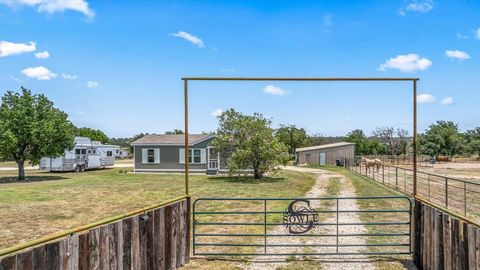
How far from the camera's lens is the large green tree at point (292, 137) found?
53419mm

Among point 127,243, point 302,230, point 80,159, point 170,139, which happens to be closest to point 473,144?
point 170,139

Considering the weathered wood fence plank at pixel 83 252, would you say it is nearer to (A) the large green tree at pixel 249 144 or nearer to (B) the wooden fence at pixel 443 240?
(B) the wooden fence at pixel 443 240

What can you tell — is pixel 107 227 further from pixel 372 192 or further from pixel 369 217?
pixel 372 192

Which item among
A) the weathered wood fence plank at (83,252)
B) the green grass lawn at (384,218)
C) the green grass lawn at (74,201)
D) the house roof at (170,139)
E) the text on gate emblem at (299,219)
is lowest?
the green grass lawn at (74,201)

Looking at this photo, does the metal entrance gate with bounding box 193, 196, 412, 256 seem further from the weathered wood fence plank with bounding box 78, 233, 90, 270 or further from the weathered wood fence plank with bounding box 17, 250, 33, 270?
the weathered wood fence plank with bounding box 17, 250, 33, 270

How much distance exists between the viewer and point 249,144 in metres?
22.5

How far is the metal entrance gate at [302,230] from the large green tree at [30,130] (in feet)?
48.1

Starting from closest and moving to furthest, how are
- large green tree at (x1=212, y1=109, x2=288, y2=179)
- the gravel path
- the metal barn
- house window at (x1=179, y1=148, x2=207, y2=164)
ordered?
the gravel path, large green tree at (x1=212, y1=109, x2=288, y2=179), house window at (x1=179, y1=148, x2=207, y2=164), the metal barn

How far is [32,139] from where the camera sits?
23.2 m

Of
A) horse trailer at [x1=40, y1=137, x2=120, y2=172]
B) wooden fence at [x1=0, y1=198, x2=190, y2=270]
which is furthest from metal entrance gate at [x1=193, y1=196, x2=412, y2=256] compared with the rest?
horse trailer at [x1=40, y1=137, x2=120, y2=172]

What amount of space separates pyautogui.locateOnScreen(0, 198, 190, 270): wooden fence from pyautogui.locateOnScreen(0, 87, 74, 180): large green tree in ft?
66.2

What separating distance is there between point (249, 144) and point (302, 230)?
44.6 ft

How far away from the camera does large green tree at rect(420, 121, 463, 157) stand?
52.1 metres

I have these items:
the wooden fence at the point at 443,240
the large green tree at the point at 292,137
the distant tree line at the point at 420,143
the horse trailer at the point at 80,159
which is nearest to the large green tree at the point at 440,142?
the distant tree line at the point at 420,143
